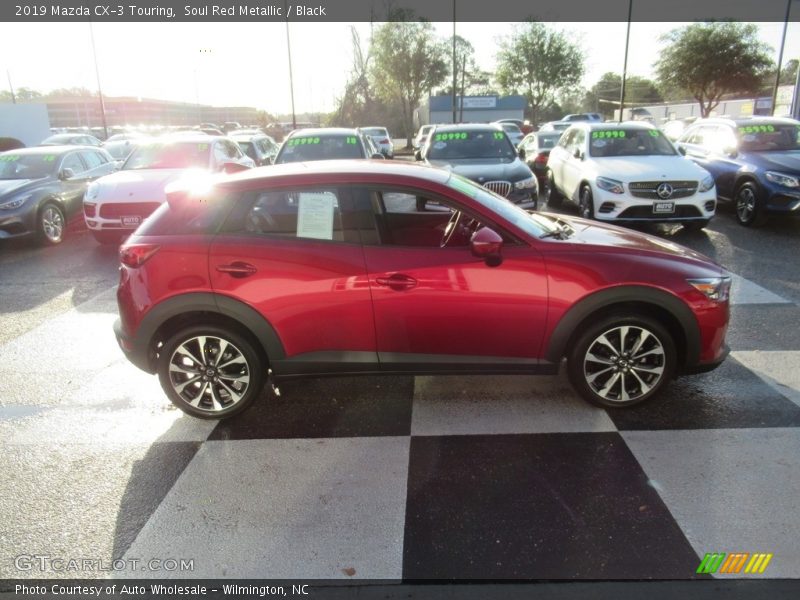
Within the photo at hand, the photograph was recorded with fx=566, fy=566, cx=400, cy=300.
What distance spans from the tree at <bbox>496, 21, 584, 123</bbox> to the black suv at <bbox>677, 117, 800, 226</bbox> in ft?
111

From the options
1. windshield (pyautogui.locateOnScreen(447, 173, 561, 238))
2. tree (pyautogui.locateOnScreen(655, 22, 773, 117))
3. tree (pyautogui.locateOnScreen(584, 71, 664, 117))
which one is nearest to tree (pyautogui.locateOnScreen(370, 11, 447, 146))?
tree (pyautogui.locateOnScreen(655, 22, 773, 117))

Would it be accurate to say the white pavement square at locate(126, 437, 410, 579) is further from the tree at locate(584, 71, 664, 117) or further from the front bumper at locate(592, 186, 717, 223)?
the tree at locate(584, 71, 664, 117)

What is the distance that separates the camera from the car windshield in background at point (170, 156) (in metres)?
9.63

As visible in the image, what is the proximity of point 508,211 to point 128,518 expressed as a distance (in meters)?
2.91

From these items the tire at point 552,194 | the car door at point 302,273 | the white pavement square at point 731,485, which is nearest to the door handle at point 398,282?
the car door at point 302,273

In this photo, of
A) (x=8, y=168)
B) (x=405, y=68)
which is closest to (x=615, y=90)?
(x=405, y=68)

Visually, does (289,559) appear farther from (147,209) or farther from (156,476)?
(147,209)

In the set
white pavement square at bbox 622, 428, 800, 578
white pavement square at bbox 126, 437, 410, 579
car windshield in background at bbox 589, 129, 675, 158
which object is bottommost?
white pavement square at bbox 126, 437, 410, 579

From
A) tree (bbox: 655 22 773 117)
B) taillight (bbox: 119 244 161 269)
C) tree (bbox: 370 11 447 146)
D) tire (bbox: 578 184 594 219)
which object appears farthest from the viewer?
tree (bbox: 370 11 447 146)

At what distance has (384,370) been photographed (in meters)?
3.65

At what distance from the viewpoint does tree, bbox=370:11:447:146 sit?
3644cm

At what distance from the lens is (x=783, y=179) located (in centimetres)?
852

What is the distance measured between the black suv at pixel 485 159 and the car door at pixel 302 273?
527 centimetres

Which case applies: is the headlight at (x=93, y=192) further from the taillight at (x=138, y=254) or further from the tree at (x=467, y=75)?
the tree at (x=467, y=75)
